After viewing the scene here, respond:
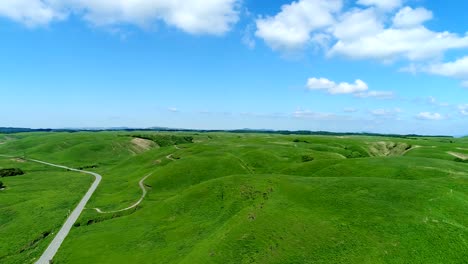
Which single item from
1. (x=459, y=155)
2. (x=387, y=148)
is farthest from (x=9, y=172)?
→ (x=459, y=155)

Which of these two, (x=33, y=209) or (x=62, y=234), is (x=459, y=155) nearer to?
(x=62, y=234)

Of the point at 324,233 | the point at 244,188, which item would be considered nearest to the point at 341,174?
the point at 244,188

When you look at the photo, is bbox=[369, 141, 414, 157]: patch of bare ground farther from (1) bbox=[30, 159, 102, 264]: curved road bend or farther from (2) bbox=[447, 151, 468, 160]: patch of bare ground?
(1) bbox=[30, 159, 102, 264]: curved road bend

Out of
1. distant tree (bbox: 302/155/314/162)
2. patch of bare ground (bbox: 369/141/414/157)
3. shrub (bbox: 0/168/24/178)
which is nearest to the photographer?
distant tree (bbox: 302/155/314/162)

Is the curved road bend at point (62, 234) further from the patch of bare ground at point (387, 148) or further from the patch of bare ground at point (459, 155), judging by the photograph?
the patch of bare ground at point (387, 148)

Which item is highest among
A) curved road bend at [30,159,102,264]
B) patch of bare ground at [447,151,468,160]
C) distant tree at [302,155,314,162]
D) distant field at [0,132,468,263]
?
patch of bare ground at [447,151,468,160]

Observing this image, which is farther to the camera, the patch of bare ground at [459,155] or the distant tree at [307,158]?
the patch of bare ground at [459,155]

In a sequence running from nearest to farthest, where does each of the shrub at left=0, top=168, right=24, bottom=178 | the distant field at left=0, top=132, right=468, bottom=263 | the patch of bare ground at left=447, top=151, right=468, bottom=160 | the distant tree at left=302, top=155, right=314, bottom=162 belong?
the distant field at left=0, top=132, right=468, bottom=263 < the distant tree at left=302, top=155, right=314, bottom=162 < the patch of bare ground at left=447, top=151, right=468, bottom=160 < the shrub at left=0, top=168, right=24, bottom=178

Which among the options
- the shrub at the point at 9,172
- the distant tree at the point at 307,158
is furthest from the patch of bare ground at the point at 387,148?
the shrub at the point at 9,172

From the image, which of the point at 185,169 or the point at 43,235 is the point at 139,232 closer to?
the point at 43,235

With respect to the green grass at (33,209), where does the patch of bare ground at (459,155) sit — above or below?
above

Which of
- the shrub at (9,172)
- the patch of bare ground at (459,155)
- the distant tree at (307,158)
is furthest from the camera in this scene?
the shrub at (9,172)

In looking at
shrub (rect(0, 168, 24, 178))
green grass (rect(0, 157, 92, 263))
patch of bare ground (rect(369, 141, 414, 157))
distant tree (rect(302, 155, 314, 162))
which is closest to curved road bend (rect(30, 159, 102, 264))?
green grass (rect(0, 157, 92, 263))
